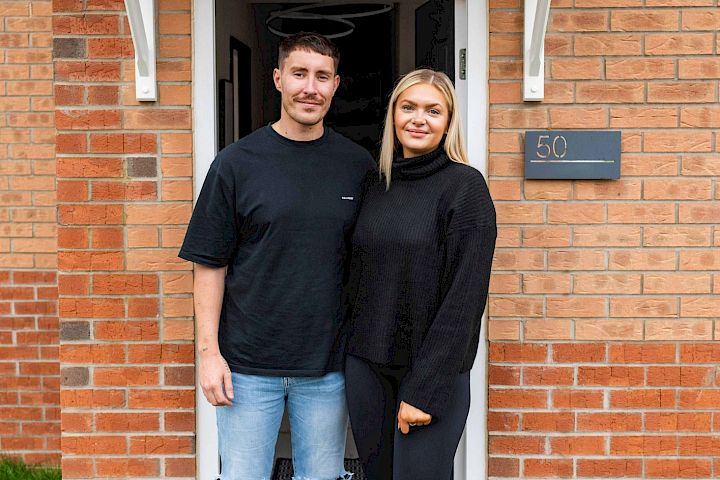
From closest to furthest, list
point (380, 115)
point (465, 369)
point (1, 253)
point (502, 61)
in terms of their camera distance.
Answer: point (465, 369) → point (502, 61) → point (1, 253) → point (380, 115)

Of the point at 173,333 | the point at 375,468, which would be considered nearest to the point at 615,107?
the point at 375,468

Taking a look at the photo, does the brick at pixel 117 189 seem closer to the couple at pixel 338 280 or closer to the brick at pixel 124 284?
the brick at pixel 124 284

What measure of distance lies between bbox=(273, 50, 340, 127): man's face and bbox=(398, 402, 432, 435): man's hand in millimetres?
877

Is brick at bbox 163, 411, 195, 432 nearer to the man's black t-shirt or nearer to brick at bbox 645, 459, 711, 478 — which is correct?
the man's black t-shirt

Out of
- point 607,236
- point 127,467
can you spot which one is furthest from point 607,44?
point 127,467

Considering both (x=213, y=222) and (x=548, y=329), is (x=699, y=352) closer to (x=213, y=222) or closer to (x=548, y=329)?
(x=548, y=329)

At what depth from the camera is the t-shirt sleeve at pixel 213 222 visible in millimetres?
2338

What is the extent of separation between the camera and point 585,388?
2.92 meters

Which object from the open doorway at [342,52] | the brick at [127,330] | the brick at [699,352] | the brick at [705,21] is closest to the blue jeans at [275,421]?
the brick at [127,330]

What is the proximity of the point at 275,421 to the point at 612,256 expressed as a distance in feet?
4.45

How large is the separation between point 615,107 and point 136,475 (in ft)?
7.32

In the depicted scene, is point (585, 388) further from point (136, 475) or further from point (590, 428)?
point (136, 475)

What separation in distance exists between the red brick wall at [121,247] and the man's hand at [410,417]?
102cm

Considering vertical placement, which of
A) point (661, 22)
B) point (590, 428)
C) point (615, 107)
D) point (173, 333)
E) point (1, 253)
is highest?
point (661, 22)
